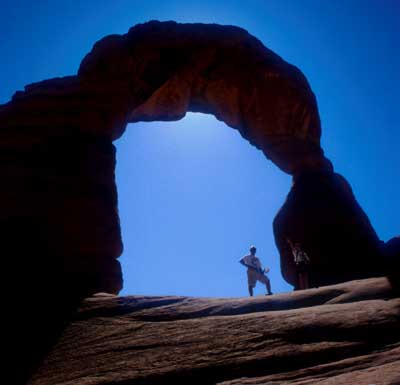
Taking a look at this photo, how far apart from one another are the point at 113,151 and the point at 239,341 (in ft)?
31.3

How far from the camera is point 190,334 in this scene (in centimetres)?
533

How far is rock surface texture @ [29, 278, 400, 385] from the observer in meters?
4.28

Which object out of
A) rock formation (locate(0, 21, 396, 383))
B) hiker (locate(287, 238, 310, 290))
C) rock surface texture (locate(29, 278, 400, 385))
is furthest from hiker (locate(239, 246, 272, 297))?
rock surface texture (locate(29, 278, 400, 385))

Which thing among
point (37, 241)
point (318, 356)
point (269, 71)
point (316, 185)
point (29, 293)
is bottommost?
point (318, 356)

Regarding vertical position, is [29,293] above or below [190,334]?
above

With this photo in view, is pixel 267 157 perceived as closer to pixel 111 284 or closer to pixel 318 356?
pixel 111 284

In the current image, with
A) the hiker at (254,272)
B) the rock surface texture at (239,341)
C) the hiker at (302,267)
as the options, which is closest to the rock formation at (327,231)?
the hiker at (302,267)

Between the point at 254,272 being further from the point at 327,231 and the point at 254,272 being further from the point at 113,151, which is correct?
the point at 113,151

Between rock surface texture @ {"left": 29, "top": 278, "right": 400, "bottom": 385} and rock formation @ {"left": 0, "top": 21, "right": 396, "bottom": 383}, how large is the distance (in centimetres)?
90

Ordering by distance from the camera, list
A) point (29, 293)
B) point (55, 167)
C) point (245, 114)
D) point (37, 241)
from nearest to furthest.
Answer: point (29, 293), point (37, 241), point (55, 167), point (245, 114)

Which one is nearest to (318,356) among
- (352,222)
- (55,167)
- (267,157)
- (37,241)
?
(37,241)

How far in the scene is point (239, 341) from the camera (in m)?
4.95

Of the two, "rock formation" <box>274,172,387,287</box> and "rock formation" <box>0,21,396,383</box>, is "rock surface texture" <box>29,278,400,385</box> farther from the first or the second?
"rock formation" <box>274,172,387,287</box>

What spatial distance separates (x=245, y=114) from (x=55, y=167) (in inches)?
451
